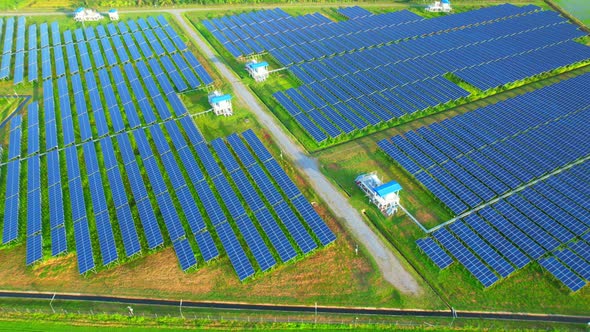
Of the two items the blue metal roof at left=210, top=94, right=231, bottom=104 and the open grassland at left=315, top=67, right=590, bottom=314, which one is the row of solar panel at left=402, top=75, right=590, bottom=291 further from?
the blue metal roof at left=210, top=94, right=231, bottom=104

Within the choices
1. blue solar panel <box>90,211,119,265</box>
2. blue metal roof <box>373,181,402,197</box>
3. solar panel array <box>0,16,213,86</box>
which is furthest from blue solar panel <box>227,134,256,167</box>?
solar panel array <box>0,16,213,86</box>

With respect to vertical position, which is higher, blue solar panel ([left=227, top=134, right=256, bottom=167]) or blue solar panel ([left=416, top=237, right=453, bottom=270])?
blue solar panel ([left=227, top=134, right=256, bottom=167])

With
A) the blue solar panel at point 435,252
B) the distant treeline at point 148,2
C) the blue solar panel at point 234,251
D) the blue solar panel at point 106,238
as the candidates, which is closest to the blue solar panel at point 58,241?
the blue solar panel at point 106,238

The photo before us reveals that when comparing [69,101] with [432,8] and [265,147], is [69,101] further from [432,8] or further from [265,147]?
[432,8]

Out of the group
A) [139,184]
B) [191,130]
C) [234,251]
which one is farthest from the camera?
[191,130]

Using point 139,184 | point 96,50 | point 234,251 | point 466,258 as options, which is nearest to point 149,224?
point 139,184

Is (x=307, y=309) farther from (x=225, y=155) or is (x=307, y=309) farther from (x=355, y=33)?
(x=355, y=33)

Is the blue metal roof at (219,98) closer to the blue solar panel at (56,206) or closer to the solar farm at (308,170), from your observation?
the solar farm at (308,170)
